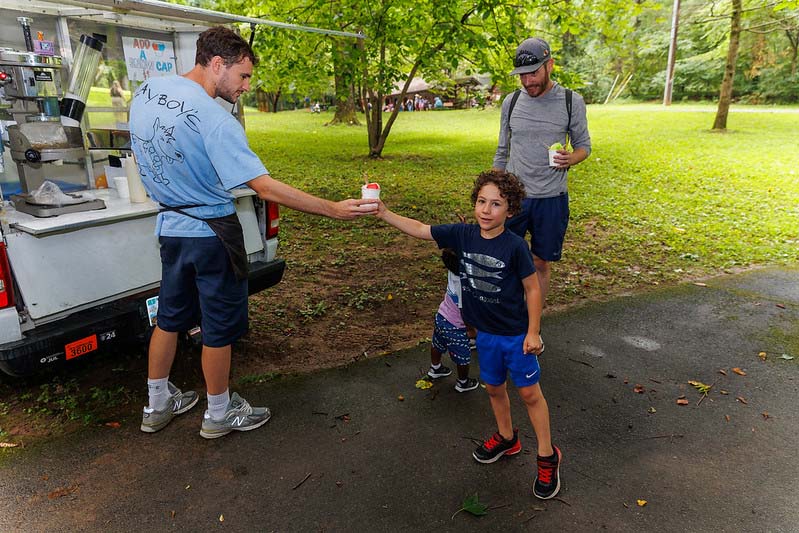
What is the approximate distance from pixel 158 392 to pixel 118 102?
289cm

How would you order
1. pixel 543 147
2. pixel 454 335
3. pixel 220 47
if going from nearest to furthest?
pixel 220 47 → pixel 454 335 → pixel 543 147

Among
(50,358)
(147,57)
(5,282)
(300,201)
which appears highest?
(147,57)

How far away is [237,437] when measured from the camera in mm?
3193

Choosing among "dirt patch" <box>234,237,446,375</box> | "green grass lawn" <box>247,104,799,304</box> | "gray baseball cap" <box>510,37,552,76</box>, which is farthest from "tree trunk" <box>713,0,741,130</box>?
"gray baseball cap" <box>510,37,552,76</box>

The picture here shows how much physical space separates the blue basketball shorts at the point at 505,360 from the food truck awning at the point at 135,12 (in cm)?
275

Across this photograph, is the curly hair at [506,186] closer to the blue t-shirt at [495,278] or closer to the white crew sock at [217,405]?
the blue t-shirt at [495,278]

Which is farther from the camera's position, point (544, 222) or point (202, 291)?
point (544, 222)

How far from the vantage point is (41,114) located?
393 centimetres

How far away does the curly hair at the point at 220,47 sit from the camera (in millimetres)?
2701

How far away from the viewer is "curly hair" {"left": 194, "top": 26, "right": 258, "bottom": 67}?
106 inches

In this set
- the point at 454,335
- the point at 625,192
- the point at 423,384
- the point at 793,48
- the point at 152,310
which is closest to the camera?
the point at 152,310

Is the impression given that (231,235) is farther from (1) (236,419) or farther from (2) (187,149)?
(1) (236,419)

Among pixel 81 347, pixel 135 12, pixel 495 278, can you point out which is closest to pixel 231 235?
pixel 81 347

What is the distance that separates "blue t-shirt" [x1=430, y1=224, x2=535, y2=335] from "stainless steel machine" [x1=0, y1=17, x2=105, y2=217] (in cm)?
226
